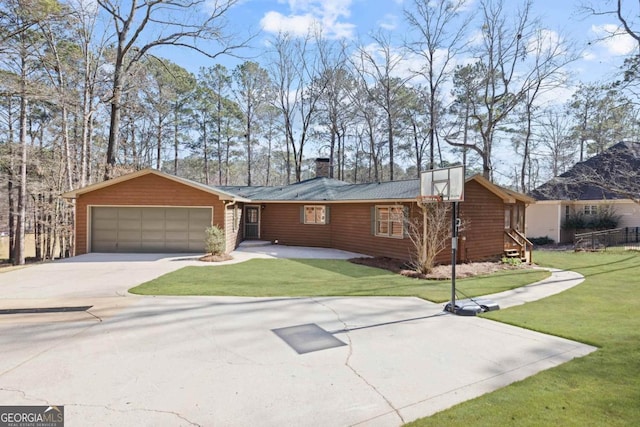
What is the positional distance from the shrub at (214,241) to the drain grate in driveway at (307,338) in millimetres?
7662

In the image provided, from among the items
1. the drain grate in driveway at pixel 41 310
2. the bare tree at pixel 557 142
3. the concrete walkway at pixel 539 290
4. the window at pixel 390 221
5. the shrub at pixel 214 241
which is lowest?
the concrete walkway at pixel 539 290

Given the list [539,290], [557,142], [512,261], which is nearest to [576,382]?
[539,290]

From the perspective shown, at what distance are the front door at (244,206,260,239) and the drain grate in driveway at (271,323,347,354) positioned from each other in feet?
42.0

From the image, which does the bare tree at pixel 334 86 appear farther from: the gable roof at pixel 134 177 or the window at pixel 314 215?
the gable roof at pixel 134 177

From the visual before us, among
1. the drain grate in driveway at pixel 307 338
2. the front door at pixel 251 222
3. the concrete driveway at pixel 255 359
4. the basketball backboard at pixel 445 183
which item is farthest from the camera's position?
the front door at pixel 251 222

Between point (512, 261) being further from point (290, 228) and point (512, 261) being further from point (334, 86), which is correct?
point (334, 86)

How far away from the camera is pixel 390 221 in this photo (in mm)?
12570

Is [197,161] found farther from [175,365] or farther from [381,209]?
[175,365]

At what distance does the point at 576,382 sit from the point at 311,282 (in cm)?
583

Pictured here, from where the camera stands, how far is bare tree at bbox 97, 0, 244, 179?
16109mm

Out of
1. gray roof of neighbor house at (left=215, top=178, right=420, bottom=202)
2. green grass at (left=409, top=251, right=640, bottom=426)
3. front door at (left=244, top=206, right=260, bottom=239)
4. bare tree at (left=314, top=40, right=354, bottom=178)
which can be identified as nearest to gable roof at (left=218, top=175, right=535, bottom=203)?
gray roof of neighbor house at (left=215, top=178, right=420, bottom=202)

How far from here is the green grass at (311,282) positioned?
24.1 ft

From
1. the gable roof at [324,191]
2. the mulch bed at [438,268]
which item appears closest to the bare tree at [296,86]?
the gable roof at [324,191]

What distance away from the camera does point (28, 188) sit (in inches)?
642
